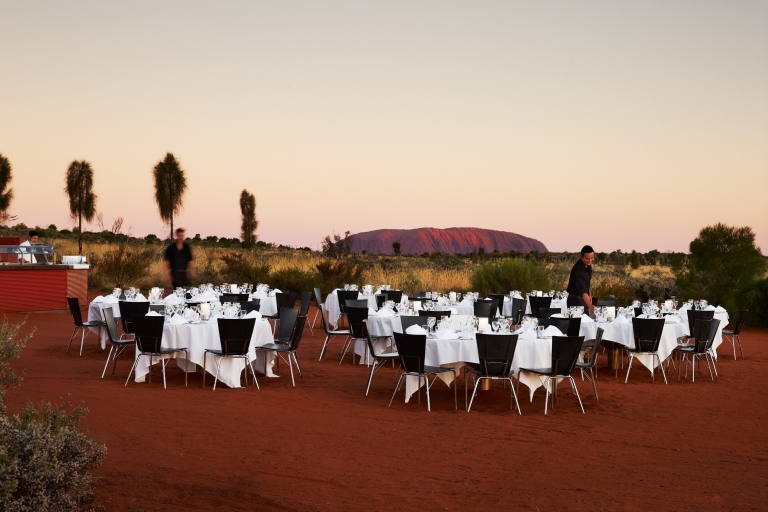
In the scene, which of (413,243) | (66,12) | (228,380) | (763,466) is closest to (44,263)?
(66,12)

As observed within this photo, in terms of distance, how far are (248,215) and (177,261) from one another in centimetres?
3036

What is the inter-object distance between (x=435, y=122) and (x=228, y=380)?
57.0 feet

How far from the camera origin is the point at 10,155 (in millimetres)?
34594

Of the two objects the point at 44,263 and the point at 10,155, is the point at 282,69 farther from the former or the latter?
the point at 10,155

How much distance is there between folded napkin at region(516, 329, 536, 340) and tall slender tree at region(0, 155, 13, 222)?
3137 cm

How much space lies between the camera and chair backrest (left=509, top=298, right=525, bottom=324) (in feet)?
46.8

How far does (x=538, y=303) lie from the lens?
14.9m

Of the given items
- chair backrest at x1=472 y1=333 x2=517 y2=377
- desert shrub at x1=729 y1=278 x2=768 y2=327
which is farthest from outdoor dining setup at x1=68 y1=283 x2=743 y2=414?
desert shrub at x1=729 y1=278 x2=768 y2=327

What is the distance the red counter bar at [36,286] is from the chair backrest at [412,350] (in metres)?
13.6

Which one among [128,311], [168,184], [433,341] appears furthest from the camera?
[168,184]

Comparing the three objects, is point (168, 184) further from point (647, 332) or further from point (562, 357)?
point (562, 357)

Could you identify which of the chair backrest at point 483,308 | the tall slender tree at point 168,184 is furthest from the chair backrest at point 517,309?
the tall slender tree at point 168,184

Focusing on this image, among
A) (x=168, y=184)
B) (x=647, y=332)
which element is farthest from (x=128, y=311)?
(x=168, y=184)

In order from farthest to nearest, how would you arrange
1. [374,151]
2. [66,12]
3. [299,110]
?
[374,151], [299,110], [66,12]
